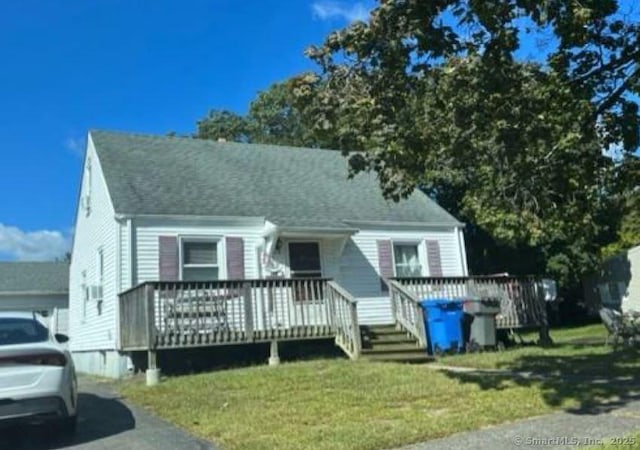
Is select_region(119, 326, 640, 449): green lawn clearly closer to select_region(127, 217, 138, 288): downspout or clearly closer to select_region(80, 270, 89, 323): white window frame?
select_region(127, 217, 138, 288): downspout

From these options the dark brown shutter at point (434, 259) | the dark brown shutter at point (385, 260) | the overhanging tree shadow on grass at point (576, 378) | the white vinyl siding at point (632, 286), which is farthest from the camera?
the white vinyl siding at point (632, 286)

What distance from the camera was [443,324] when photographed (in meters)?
14.2

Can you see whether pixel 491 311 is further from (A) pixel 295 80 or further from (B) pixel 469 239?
(B) pixel 469 239

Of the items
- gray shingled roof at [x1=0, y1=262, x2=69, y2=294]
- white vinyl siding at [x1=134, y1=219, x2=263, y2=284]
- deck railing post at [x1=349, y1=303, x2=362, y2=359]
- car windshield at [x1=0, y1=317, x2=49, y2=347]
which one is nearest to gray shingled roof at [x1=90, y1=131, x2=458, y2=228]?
white vinyl siding at [x1=134, y1=219, x2=263, y2=284]

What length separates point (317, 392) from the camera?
916 cm

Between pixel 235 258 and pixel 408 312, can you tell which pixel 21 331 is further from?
pixel 408 312

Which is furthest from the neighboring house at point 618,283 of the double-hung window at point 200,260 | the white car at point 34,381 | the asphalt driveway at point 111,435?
the white car at point 34,381

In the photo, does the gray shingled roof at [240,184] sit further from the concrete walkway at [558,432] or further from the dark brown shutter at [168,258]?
the concrete walkway at [558,432]

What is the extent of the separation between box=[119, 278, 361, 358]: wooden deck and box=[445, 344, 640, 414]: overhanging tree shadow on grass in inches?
141

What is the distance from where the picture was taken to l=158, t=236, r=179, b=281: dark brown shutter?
1512 centimetres

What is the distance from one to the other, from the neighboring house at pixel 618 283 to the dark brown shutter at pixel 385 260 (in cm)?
1273

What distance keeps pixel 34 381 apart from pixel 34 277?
25765 mm

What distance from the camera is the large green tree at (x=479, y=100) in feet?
25.3

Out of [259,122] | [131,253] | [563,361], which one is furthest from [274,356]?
[259,122]
